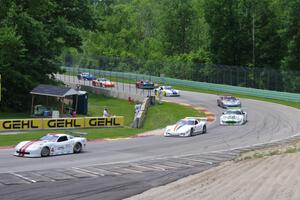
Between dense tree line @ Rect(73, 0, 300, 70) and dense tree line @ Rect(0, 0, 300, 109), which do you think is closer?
dense tree line @ Rect(0, 0, 300, 109)

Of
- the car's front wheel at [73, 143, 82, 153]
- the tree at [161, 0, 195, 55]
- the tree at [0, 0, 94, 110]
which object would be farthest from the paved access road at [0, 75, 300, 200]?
the tree at [161, 0, 195, 55]

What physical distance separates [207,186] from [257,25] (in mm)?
85829

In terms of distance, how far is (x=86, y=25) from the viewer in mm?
77250

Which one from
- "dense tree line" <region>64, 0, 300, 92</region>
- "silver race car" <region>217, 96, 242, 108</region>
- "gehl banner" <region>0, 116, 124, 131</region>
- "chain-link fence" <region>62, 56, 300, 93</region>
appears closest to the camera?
"gehl banner" <region>0, 116, 124, 131</region>

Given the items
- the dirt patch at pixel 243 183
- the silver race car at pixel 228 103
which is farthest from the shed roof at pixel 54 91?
the dirt patch at pixel 243 183

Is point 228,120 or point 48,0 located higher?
point 48,0

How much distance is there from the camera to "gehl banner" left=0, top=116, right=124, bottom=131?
41688mm

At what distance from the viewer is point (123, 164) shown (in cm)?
2700

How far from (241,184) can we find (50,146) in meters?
13.3

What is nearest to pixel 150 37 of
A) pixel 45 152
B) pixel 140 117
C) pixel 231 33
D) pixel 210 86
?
pixel 231 33

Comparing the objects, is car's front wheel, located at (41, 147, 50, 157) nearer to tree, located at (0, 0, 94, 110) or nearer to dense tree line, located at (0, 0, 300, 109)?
tree, located at (0, 0, 94, 110)

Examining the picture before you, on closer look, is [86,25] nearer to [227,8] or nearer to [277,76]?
[277,76]

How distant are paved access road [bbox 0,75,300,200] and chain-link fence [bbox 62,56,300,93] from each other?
31.7 m

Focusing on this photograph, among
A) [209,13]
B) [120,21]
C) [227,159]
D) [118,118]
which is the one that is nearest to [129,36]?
[120,21]
